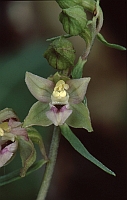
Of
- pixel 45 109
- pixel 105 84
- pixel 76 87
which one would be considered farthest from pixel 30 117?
pixel 105 84

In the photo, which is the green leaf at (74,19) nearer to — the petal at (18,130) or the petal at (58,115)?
the petal at (58,115)

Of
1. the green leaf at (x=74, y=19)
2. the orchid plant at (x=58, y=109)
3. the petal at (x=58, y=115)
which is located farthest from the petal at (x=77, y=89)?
the green leaf at (x=74, y=19)

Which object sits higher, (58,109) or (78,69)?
(78,69)

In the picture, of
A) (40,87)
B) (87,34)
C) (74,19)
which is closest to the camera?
(74,19)

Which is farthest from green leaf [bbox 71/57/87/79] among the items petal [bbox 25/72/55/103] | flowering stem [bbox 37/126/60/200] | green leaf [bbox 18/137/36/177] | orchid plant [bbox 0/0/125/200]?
green leaf [bbox 18/137/36/177]

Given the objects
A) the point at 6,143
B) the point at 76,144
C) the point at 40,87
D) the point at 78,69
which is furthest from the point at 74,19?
the point at 6,143

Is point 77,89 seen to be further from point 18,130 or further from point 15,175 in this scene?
point 15,175

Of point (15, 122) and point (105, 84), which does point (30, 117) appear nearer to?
point (15, 122)
